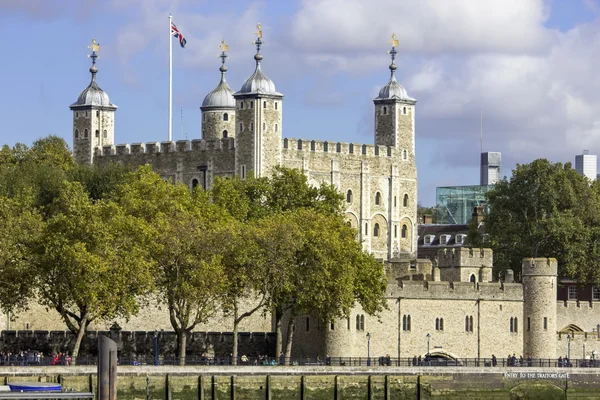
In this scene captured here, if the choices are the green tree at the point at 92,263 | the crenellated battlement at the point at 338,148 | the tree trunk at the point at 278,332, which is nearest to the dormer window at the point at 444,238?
the crenellated battlement at the point at 338,148

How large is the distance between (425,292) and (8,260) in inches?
743

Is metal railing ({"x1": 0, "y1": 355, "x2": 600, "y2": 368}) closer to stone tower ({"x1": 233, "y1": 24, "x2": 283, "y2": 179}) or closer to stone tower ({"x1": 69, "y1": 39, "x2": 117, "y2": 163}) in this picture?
stone tower ({"x1": 233, "y1": 24, "x2": 283, "y2": 179})

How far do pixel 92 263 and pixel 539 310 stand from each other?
23.0 meters

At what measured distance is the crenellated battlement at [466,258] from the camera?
82875 millimetres

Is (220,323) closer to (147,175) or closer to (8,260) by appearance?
(147,175)

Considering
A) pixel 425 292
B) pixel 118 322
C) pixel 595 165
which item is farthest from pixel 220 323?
pixel 595 165

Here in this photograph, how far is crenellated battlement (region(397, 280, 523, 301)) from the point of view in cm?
7781

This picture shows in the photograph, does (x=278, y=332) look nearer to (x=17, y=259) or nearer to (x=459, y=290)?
(x=459, y=290)

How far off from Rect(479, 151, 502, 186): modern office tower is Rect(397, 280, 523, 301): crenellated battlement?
9845cm

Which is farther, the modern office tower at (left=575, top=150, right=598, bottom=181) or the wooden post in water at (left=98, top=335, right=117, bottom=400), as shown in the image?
the modern office tower at (left=575, top=150, right=598, bottom=181)

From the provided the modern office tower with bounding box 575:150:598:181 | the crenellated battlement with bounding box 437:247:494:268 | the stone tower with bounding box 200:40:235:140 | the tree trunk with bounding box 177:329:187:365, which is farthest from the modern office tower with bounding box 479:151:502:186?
the tree trunk with bounding box 177:329:187:365

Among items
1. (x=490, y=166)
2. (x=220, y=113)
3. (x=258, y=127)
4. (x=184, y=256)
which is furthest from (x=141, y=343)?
(x=490, y=166)

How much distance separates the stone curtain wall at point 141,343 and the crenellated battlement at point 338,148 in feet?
97.3

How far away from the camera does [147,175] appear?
8306cm
